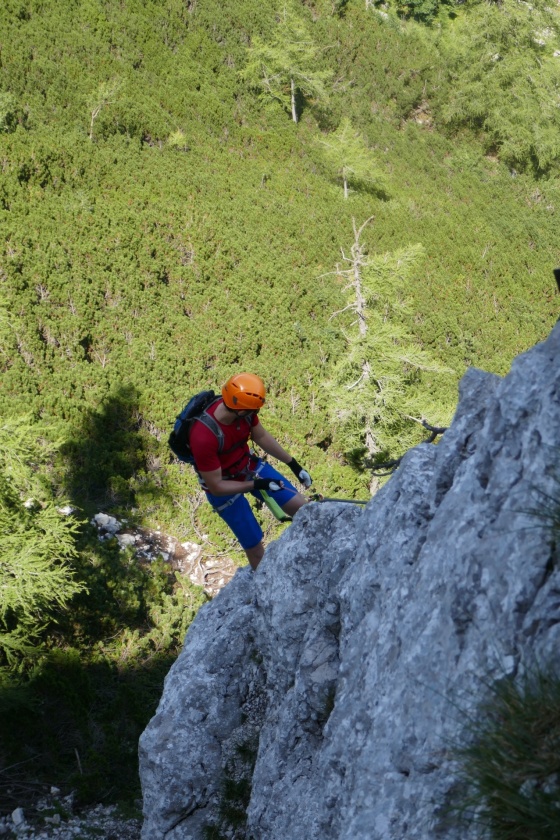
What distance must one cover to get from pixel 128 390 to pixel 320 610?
38.6 feet

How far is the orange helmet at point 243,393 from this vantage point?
5023 mm

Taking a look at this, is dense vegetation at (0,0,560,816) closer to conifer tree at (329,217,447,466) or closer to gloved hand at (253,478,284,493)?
conifer tree at (329,217,447,466)

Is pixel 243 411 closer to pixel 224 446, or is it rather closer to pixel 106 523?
pixel 224 446

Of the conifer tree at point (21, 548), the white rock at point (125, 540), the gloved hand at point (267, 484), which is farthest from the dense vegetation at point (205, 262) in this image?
the gloved hand at point (267, 484)

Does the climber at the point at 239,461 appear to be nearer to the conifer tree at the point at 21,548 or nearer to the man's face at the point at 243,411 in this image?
the man's face at the point at 243,411

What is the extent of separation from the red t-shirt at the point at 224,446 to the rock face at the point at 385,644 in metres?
0.73

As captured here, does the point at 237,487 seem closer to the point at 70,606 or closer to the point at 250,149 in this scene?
the point at 70,606

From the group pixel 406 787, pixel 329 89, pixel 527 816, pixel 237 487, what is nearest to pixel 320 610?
pixel 237 487

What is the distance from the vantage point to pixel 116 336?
1722 centimetres

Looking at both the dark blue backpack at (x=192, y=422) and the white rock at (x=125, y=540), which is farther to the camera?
the white rock at (x=125, y=540)

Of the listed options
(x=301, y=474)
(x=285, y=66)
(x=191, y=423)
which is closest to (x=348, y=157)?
(x=285, y=66)

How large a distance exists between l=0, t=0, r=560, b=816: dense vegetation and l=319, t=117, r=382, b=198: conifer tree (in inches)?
5.3

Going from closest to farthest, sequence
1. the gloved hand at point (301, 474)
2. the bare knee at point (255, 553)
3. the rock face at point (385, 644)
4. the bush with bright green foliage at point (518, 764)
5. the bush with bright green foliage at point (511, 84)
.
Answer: the bush with bright green foliage at point (518, 764)
the rock face at point (385, 644)
the gloved hand at point (301, 474)
the bare knee at point (255, 553)
the bush with bright green foliage at point (511, 84)

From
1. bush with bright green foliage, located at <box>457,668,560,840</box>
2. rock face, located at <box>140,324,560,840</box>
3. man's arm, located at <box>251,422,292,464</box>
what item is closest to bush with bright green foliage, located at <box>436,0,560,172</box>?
man's arm, located at <box>251,422,292,464</box>
